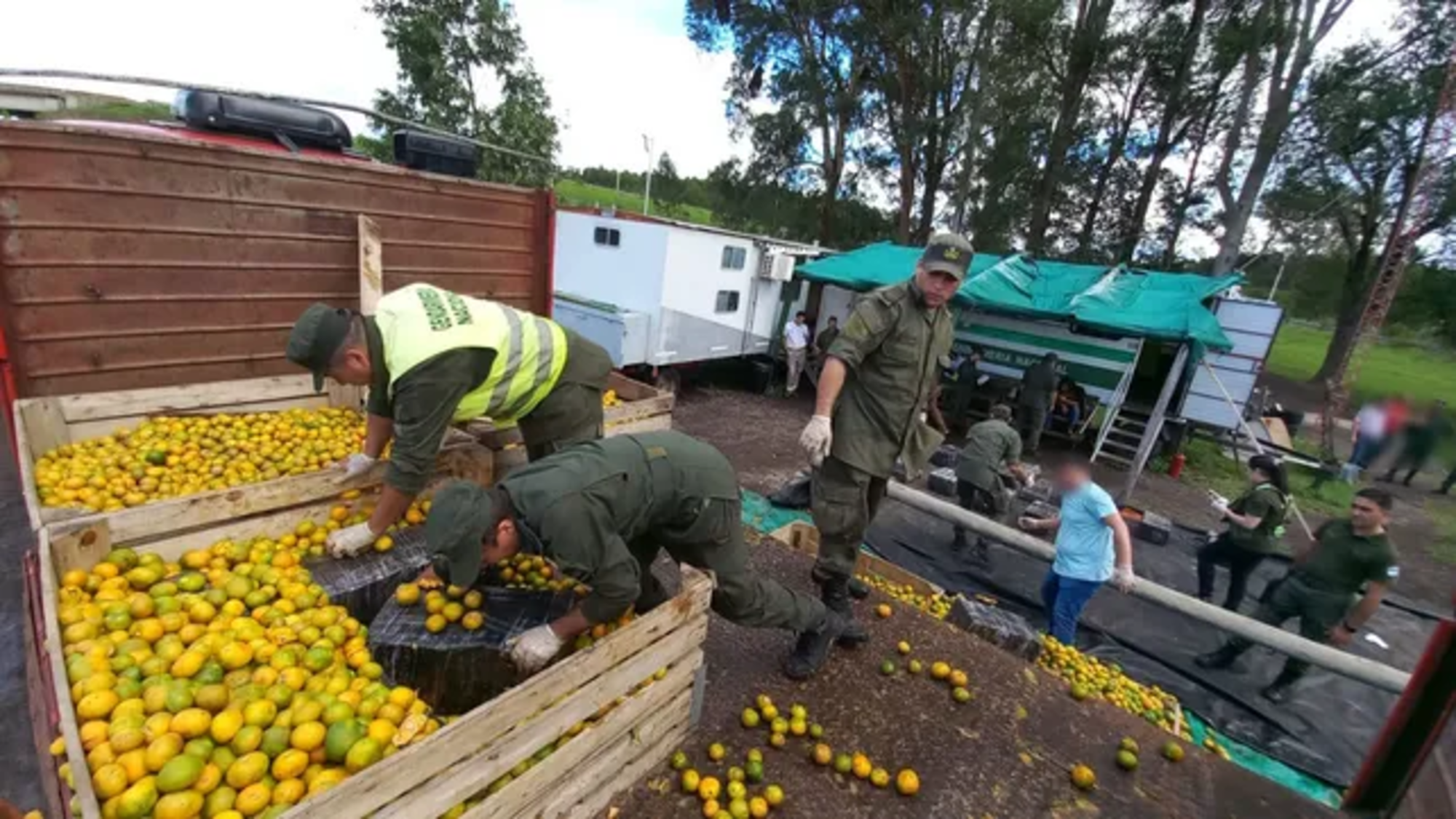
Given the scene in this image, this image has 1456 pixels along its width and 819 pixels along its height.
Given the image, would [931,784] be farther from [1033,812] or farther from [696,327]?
[696,327]

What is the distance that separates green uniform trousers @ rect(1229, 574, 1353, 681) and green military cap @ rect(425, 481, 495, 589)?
254 inches

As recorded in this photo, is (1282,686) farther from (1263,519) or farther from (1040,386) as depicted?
(1040,386)

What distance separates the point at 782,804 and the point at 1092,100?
25.9 metres

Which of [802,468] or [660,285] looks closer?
[802,468]

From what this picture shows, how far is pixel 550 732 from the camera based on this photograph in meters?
2.46

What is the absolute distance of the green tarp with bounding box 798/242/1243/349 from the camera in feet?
37.2

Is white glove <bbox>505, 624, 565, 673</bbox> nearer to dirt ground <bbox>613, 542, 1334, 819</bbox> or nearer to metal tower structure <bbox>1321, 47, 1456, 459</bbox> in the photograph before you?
dirt ground <bbox>613, 542, 1334, 819</bbox>

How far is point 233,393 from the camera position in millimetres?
4621

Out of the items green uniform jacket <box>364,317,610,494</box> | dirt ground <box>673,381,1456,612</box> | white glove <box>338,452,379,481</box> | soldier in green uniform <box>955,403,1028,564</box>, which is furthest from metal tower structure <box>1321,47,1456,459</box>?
white glove <box>338,452,379,481</box>

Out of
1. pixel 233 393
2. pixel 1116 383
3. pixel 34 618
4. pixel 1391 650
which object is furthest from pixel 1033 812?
pixel 1116 383

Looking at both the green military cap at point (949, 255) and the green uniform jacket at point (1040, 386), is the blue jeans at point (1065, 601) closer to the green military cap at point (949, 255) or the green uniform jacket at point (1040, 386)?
the green military cap at point (949, 255)

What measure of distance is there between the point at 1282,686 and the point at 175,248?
10.00 m

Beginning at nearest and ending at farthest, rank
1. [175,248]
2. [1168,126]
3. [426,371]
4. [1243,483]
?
[426,371], [175,248], [1243,483], [1168,126]

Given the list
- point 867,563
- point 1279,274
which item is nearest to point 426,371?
point 867,563
